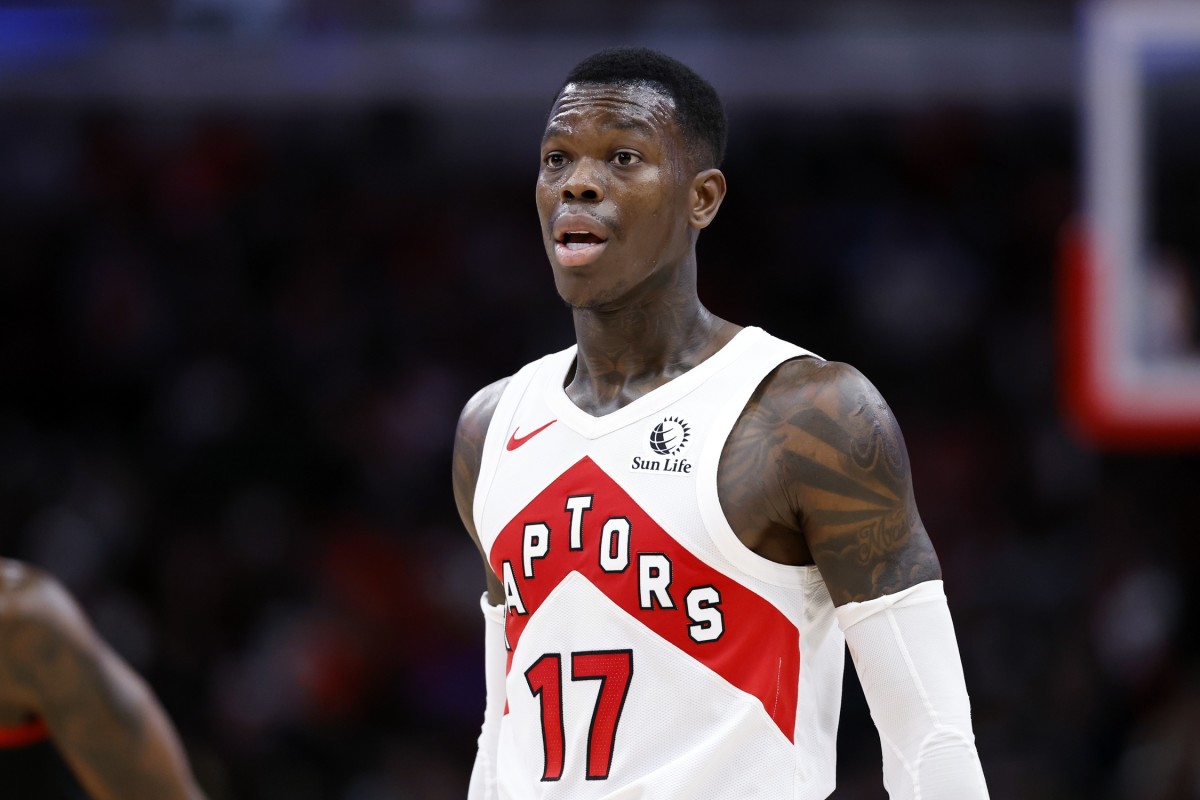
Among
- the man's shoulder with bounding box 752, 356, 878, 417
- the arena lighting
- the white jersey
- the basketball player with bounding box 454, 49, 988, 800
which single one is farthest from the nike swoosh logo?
the arena lighting

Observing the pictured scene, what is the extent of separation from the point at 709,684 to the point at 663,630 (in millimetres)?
123

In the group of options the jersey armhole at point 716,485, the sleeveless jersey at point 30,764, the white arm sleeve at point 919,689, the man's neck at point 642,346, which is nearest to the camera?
the white arm sleeve at point 919,689

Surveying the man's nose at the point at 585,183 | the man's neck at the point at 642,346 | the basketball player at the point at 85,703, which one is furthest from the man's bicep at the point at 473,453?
the basketball player at the point at 85,703

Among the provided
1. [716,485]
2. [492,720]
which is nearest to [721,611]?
[716,485]

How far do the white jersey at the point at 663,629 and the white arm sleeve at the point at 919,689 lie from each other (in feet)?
0.52

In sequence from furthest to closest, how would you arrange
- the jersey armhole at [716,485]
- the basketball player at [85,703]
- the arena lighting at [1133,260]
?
the arena lighting at [1133,260], the basketball player at [85,703], the jersey armhole at [716,485]

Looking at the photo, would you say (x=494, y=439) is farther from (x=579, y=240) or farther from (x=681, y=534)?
(x=681, y=534)

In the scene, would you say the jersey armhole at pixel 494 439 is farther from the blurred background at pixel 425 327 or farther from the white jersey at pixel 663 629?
the blurred background at pixel 425 327

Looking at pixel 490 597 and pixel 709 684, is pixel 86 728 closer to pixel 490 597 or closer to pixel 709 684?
pixel 490 597

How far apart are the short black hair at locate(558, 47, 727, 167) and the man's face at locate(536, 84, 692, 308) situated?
0.07ft

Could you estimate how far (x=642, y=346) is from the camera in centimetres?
308

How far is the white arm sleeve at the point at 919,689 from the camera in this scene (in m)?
2.62

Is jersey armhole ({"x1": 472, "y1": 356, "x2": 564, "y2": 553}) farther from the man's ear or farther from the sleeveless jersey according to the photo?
the sleeveless jersey

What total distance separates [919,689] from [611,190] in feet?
3.45
